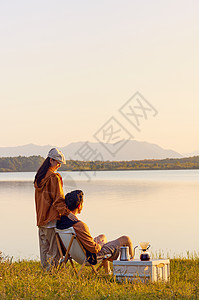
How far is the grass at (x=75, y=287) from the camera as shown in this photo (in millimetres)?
5188

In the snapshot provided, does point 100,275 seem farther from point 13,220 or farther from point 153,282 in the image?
point 13,220

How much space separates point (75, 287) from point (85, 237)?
2.72ft

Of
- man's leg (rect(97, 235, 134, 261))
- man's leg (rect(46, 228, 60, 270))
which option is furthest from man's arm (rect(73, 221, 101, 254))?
man's leg (rect(46, 228, 60, 270))

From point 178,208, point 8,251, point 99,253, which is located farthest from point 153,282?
point 178,208

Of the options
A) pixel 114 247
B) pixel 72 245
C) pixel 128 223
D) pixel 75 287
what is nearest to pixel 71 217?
pixel 72 245

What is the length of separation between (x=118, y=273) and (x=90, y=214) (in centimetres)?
1216

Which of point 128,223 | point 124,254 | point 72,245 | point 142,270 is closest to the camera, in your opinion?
point 142,270

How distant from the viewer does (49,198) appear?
6367 mm

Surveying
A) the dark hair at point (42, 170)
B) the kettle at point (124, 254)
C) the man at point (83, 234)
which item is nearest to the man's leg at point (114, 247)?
the man at point (83, 234)

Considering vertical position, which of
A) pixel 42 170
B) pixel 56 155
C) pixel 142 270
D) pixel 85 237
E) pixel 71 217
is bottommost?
pixel 142 270

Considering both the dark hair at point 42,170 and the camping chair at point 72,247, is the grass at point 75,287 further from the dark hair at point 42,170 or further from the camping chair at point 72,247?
the dark hair at point 42,170

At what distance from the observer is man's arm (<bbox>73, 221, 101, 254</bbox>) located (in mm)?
6129

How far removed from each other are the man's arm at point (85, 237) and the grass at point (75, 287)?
0.30m

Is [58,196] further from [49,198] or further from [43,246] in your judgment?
[43,246]
